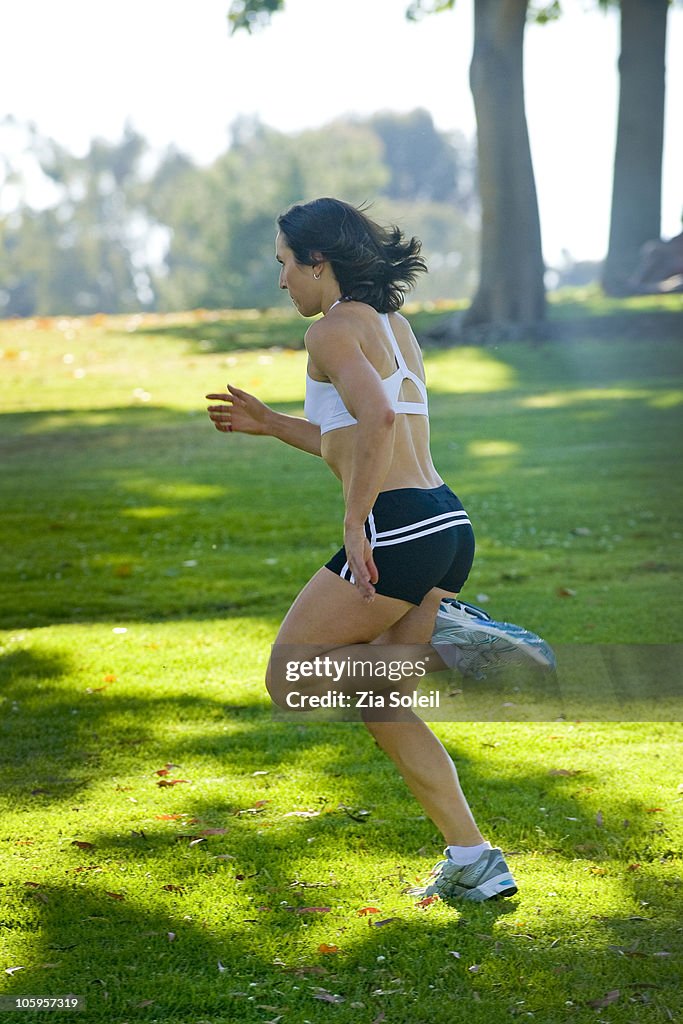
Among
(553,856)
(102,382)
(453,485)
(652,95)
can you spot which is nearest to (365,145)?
(652,95)

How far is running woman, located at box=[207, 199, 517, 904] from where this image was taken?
3416mm

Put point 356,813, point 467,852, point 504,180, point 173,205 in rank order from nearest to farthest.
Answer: point 467,852 → point 356,813 → point 504,180 → point 173,205

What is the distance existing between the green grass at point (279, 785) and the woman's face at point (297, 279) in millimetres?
1757

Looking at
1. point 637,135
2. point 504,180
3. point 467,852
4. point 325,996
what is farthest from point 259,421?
point 637,135

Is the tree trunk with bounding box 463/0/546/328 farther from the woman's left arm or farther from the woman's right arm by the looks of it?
the woman's left arm

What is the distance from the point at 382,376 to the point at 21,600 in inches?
205

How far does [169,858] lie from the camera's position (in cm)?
423

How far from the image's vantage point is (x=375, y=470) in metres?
3.39

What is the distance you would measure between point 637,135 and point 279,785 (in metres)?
21.6

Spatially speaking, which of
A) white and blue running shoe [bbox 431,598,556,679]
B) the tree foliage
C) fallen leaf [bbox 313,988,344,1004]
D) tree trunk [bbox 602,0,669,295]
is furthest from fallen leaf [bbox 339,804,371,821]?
the tree foliage

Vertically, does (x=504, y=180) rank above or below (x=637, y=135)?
Result: below

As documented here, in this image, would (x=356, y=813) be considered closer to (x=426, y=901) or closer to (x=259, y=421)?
(x=426, y=901)

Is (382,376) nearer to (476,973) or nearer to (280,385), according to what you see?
(476,973)

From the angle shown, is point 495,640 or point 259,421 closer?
point 495,640
